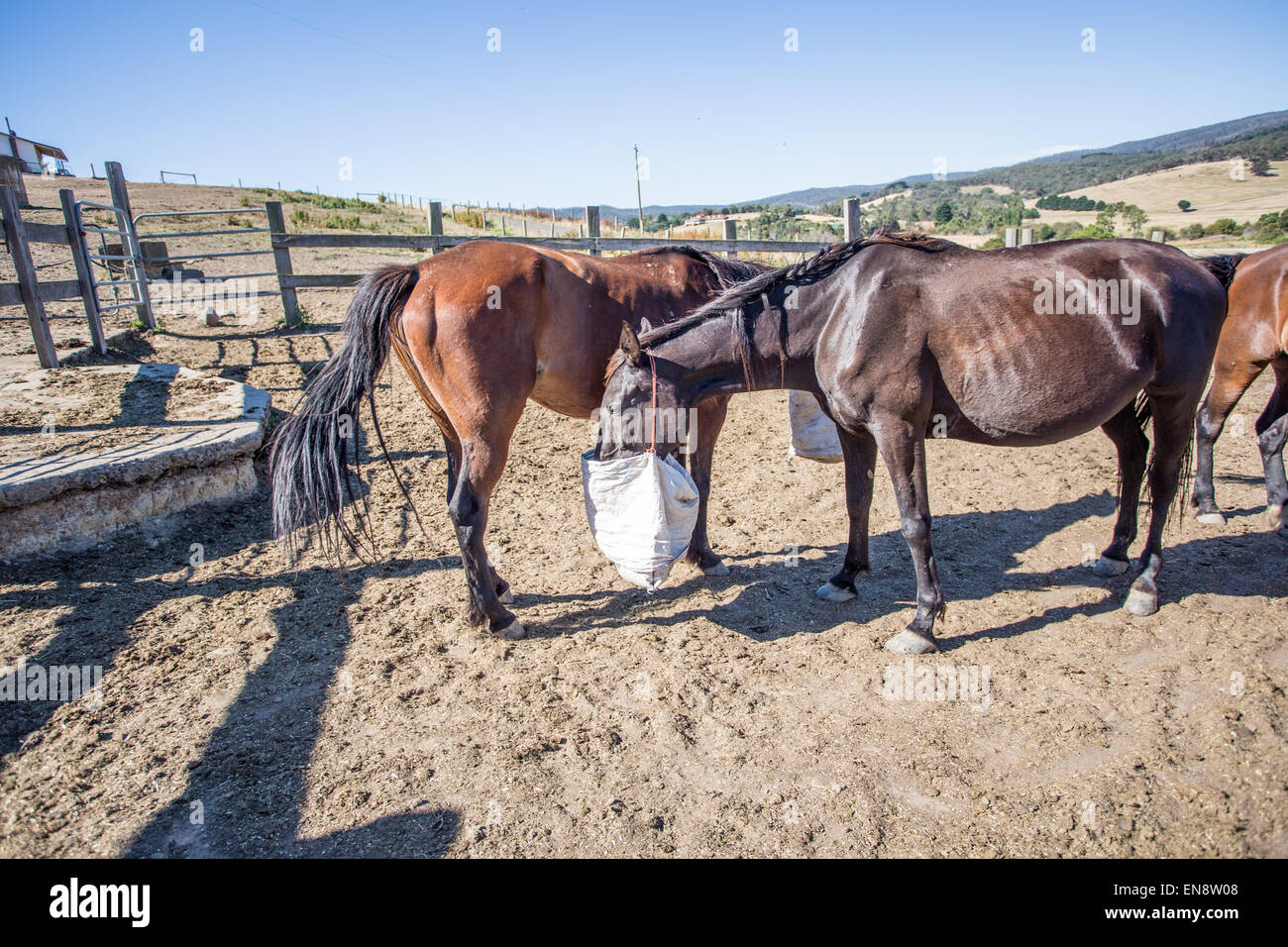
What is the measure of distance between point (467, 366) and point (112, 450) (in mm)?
3040

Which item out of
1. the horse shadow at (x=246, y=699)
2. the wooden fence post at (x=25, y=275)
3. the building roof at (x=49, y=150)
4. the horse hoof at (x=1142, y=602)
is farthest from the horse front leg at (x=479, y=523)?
the building roof at (x=49, y=150)

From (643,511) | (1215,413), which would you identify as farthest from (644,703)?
(1215,413)

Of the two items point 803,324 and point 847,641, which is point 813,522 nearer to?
point 847,641

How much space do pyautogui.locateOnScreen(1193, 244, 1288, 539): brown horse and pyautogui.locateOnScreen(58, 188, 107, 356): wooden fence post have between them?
10353mm

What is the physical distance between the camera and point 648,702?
10.0 feet

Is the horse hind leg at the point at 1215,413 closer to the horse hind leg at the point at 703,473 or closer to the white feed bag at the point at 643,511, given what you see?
the horse hind leg at the point at 703,473

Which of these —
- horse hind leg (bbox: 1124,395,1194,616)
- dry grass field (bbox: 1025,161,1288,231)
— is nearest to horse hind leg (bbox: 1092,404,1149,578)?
horse hind leg (bbox: 1124,395,1194,616)

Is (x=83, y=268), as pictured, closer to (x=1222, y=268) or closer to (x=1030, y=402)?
(x=1030, y=402)

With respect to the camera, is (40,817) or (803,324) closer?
(40,817)

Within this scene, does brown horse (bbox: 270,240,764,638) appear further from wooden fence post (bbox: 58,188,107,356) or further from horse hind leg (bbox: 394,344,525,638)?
wooden fence post (bbox: 58,188,107,356)

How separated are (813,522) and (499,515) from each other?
2.45m

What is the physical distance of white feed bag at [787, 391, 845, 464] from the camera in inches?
186

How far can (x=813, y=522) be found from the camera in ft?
16.8
